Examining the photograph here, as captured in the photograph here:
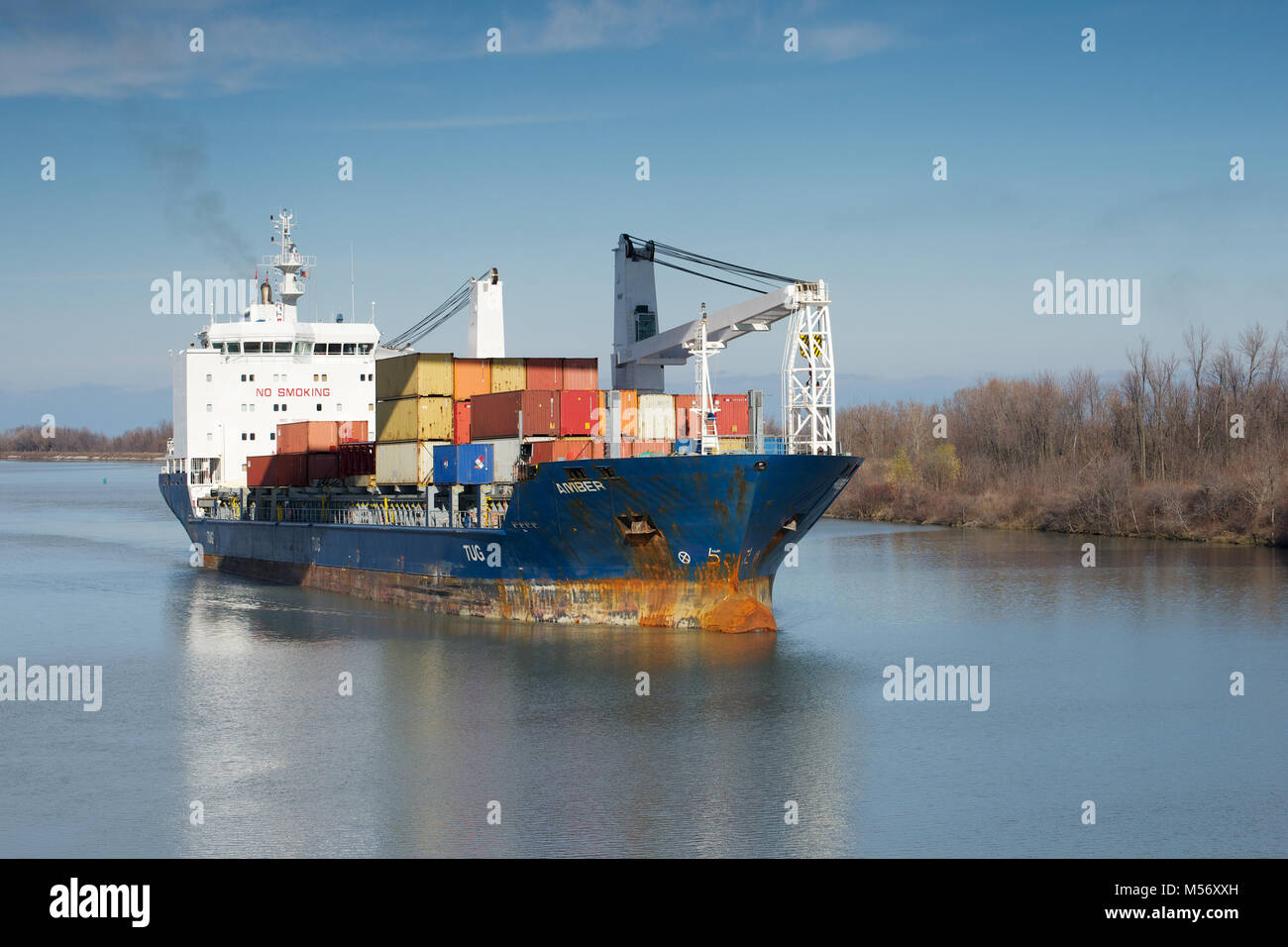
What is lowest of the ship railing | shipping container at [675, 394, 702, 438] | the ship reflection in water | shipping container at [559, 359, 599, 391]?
the ship reflection in water

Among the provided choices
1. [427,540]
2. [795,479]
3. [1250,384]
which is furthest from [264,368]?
[1250,384]

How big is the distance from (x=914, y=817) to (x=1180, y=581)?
27005mm

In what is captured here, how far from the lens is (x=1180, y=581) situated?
39.2m

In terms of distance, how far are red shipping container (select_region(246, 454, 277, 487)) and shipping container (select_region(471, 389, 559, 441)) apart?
14.6 metres

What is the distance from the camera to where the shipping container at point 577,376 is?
31812mm

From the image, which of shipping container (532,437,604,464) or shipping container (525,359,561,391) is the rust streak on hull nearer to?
shipping container (532,437,604,464)

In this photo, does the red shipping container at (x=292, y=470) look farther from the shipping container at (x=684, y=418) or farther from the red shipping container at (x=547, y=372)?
the shipping container at (x=684, y=418)

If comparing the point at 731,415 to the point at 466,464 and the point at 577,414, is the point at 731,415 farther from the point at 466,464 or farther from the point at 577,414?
the point at 466,464

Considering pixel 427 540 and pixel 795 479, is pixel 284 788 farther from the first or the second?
pixel 427 540

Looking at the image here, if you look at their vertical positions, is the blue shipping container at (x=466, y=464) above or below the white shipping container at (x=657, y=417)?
below

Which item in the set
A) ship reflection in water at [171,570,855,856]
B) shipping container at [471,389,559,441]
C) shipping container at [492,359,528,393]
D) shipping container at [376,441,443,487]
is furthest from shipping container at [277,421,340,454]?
shipping container at [471,389,559,441]

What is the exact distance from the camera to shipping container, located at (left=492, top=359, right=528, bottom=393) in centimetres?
3203

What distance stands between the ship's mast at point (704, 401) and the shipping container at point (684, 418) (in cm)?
107
